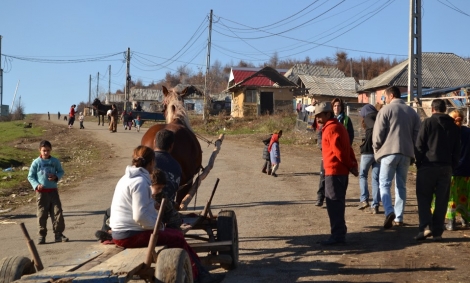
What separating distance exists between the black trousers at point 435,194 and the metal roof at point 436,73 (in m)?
36.8

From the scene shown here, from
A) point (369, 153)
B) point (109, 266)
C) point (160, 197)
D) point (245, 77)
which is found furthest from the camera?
point (245, 77)

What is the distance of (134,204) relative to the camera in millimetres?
5723

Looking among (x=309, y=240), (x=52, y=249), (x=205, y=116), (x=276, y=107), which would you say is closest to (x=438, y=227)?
(x=309, y=240)

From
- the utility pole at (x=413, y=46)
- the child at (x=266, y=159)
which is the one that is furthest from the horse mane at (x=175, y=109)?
the utility pole at (x=413, y=46)

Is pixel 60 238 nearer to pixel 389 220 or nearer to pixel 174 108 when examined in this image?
pixel 174 108

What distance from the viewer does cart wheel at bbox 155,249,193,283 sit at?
5.07 m

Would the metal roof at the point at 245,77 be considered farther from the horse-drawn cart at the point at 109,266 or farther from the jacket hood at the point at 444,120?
the horse-drawn cart at the point at 109,266

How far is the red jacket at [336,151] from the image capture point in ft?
30.1

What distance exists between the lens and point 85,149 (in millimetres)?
32094

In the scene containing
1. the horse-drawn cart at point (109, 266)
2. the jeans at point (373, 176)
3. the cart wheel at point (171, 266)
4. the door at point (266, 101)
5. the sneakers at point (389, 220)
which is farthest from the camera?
the door at point (266, 101)

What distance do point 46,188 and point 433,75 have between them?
40988 millimetres

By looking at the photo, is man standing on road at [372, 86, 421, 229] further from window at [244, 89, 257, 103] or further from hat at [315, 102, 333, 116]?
window at [244, 89, 257, 103]

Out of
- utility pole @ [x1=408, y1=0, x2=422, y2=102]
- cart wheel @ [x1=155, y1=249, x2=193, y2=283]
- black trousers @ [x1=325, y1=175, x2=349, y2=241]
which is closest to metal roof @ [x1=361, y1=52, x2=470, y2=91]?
utility pole @ [x1=408, y1=0, x2=422, y2=102]

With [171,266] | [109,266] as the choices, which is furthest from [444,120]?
[109,266]
